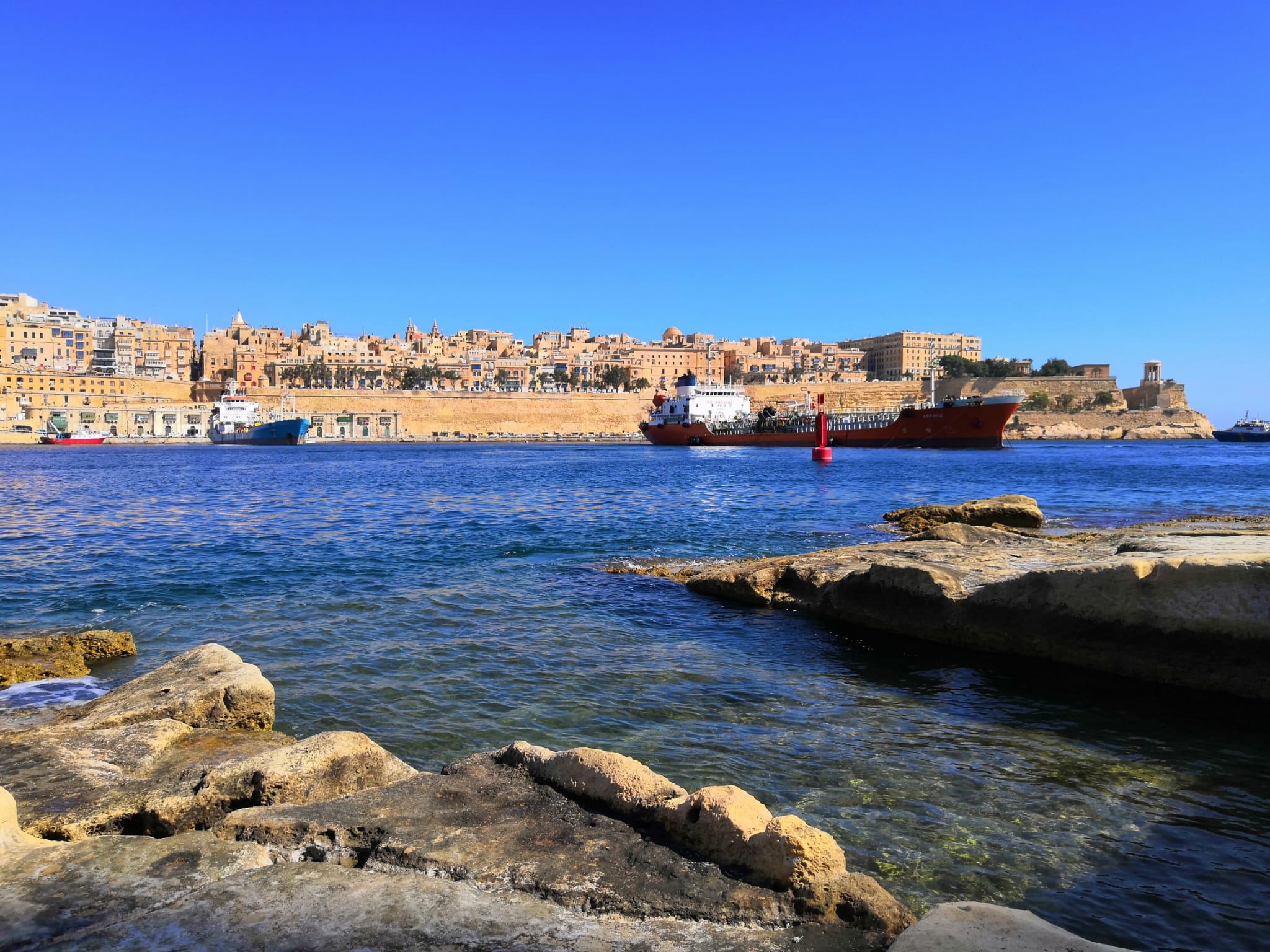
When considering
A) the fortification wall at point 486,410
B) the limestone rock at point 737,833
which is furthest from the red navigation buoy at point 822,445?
the fortification wall at point 486,410

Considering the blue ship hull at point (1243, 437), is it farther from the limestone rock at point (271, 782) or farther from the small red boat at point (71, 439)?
the small red boat at point (71, 439)

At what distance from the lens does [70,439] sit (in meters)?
67.8

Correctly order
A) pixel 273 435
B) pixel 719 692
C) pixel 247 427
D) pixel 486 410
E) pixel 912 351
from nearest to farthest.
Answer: pixel 719 692
pixel 273 435
pixel 247 427
pixel 486 410
pixel 912 351

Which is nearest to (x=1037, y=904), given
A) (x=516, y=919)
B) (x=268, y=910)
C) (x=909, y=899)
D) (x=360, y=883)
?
(x=909, y=899)

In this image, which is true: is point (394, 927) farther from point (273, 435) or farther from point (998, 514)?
point (273, 435)

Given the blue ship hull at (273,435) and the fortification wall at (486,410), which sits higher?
the fortification wall at (486,410)

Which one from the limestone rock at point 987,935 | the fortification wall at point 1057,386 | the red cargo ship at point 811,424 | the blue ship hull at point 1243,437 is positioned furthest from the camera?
the fortification wall at point 1057,386

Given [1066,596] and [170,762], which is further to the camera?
[1066,596]

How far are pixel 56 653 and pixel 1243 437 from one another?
323 ft

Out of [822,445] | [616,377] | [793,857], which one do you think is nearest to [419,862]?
[793,857]

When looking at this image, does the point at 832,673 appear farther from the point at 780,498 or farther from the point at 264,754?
the point at 780,498

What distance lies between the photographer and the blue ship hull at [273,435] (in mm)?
70688

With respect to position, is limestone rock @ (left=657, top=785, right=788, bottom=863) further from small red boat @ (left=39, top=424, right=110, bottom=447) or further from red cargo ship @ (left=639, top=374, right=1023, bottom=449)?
small red boat @ (left=39, top=424, right=110, bottom=447)

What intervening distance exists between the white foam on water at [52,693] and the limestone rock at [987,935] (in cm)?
535
